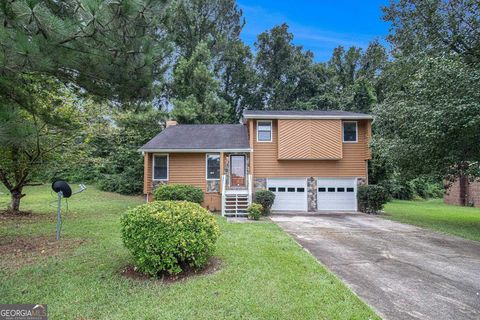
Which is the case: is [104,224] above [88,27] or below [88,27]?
below

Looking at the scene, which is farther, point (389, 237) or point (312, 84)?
point (312, 84)

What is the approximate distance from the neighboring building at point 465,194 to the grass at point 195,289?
73.4 ft

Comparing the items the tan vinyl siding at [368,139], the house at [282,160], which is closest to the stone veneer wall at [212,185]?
the house at [282,160]

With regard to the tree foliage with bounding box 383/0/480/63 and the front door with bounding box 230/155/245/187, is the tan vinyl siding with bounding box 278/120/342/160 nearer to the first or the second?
the front door with bounding box 230/155/245/187

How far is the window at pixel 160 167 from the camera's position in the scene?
15.2 meters

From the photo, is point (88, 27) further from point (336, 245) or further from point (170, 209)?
point (336, 245)

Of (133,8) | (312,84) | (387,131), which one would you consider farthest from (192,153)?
(312,84)

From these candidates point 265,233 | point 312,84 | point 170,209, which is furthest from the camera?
point 312,84

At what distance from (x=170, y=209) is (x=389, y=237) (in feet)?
22.0

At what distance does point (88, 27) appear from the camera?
13.8 feet

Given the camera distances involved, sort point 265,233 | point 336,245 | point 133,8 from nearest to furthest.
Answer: point 133,8 → point 336,245 → point 265,233

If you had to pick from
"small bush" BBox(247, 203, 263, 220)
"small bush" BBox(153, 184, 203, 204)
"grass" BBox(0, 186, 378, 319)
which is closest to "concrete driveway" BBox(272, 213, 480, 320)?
"grass" BBox(0, 186, 378, 319)

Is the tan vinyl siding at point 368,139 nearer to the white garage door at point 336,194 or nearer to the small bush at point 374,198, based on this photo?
the white garage door at point 336,194

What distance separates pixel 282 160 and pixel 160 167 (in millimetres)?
6203
